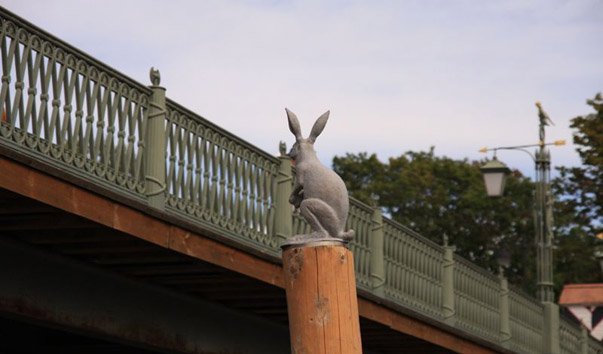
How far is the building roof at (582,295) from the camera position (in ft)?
167

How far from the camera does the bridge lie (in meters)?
12.5

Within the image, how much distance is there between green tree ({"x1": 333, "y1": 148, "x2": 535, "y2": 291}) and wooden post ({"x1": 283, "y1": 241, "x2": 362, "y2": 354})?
189ft

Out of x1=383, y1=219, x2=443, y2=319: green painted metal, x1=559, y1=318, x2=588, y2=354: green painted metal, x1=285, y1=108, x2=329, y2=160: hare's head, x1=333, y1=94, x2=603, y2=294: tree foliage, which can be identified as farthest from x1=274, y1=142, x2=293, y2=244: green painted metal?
x1=333, y1=94, x2=603, y2=294: tree foliage

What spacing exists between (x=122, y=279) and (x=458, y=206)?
177 ft

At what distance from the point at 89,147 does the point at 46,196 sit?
1736 millimetres

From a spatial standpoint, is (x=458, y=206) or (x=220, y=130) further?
(x=458, y=206)

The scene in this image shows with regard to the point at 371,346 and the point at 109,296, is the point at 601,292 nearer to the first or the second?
the point at 371,346

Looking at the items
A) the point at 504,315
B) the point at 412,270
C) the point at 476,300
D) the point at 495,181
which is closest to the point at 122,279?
the point at 412,270

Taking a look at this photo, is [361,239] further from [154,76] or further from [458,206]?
[458,206]

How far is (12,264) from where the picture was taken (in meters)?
13.5

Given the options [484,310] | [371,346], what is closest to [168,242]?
[371,346]

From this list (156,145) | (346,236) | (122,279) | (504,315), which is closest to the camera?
(346,236)

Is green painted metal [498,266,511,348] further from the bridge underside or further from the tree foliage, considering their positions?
the tree foliage

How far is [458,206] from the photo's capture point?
6831cm
